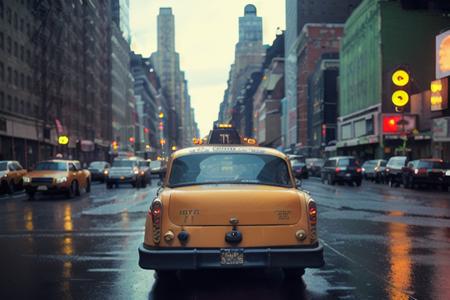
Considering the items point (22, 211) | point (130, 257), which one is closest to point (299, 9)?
point (22, 211)

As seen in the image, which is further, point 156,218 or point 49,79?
point 49,79

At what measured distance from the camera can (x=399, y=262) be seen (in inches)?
371

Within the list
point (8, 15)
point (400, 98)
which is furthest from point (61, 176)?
point (8, 15)

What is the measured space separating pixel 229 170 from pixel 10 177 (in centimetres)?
2520

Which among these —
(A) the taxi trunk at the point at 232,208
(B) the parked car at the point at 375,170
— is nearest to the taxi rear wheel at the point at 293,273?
(A) the taxi trunk at the point at 232,208

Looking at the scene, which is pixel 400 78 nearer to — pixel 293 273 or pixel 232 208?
pixel 293 273

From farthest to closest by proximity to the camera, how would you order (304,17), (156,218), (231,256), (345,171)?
(304,17) → (345,171) → (156,218) → (231,256)

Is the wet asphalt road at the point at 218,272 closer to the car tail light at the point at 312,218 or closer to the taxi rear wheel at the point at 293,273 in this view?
the taxi rear wheel at the point at 293,273

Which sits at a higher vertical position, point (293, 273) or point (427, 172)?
point (427, 172)

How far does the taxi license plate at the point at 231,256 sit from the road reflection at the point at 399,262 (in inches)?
71.0

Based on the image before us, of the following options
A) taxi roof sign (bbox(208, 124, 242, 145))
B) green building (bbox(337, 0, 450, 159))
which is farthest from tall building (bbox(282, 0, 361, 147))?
taxi roof sign (bbox(208, 124, 242, 145))

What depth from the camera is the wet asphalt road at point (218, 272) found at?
23.9 ft

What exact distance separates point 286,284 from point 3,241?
6930mm

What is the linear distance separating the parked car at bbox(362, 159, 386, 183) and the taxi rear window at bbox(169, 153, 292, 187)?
3833 cm
